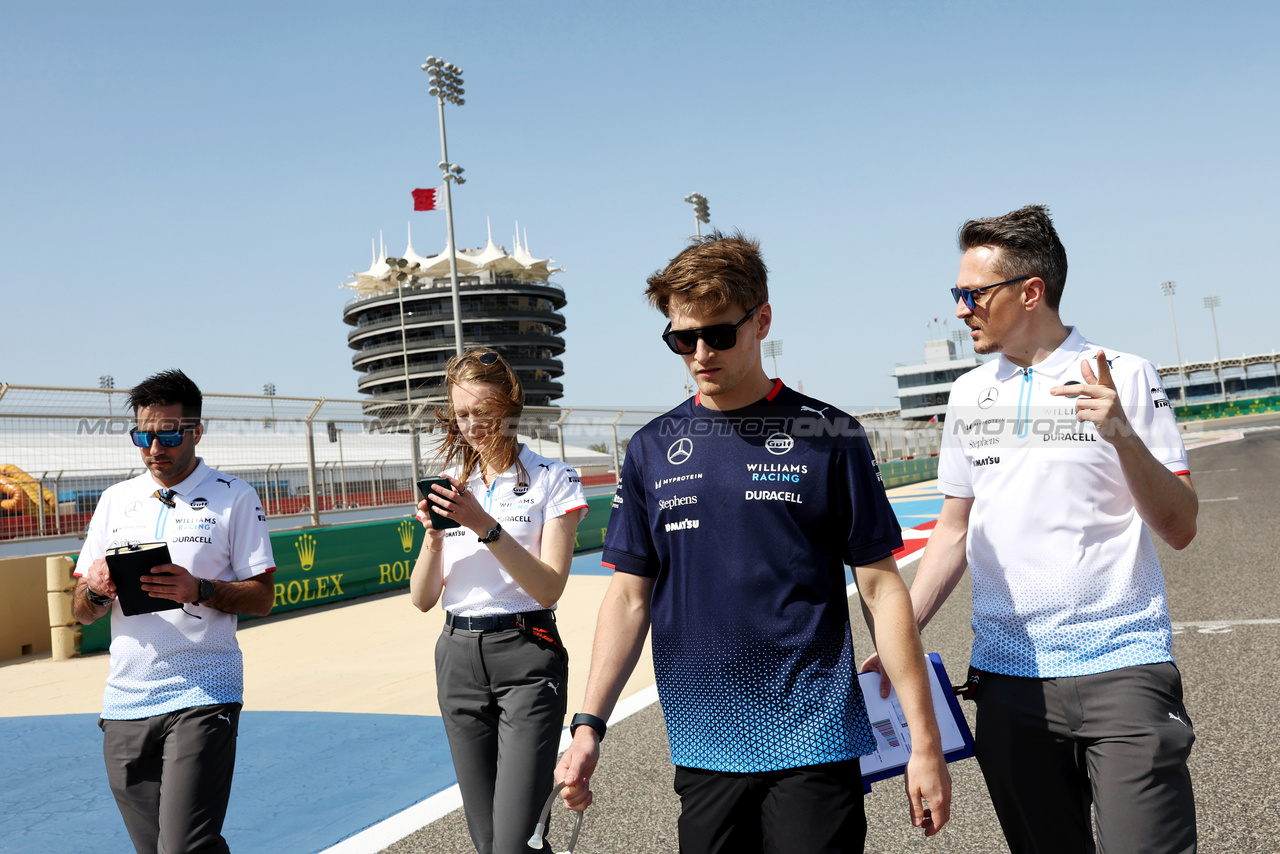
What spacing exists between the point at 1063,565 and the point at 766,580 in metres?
0.85

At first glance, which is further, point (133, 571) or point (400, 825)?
point (400, 825)

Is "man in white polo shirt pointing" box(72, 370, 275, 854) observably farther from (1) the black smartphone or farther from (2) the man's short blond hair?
(2) the man's short blond hair

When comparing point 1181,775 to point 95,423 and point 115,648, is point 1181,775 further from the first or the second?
point 95,423

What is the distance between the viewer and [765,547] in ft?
6.99

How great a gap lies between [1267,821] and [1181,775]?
1738mm

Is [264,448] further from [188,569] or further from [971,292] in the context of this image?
[971,292]

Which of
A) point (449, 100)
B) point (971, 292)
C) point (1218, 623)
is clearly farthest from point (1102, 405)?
point (449, 100)

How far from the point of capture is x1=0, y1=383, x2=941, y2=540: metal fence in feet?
Result: 33.1

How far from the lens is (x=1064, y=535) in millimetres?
2412

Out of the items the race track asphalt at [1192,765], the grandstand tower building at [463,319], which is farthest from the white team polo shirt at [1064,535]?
the grandstand tower building at [463,319]

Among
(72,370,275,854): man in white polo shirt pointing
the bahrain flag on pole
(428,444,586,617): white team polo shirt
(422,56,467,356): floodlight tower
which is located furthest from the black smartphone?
the bahrain flag on pole

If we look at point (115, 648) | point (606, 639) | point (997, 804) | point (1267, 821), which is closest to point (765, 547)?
point (606, 639)

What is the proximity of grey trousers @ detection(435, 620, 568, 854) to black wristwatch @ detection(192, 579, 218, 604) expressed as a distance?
2.52ft

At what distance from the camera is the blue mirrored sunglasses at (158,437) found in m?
3.14
